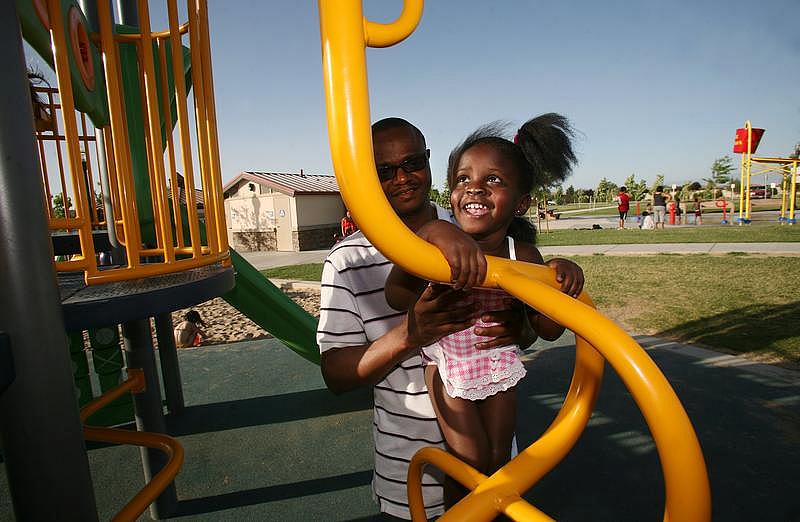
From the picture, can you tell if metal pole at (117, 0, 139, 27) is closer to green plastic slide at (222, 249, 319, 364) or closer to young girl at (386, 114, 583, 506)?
green plastic slide at (222, 249, 319, 364)

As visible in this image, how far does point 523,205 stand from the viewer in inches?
63.2

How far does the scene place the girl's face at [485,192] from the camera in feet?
4.70

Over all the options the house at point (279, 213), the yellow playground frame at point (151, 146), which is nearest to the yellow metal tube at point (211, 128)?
the yellow playground frame at point (151, 146)

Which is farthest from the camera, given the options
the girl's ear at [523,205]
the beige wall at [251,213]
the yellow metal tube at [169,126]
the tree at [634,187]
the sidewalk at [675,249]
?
the tree at [634,187]

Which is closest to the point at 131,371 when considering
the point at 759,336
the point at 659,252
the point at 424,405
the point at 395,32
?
the point at 424,405

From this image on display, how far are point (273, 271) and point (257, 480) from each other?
9163mm

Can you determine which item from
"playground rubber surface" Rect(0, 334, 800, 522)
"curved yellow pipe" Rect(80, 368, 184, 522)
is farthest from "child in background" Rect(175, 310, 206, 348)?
"curved yellow pipe" Rect(80, 368, 184, 522)

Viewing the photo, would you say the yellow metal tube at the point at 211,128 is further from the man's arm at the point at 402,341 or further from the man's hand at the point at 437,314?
the man's hand at the point at 437,314

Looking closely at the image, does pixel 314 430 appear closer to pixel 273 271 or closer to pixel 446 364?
pixel 446 364

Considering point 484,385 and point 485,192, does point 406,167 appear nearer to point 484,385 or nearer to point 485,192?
point 485,192

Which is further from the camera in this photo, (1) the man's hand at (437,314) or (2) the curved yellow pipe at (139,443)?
(2) the curved yellow pipe at (139,443)

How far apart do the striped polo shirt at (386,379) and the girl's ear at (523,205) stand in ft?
1.68

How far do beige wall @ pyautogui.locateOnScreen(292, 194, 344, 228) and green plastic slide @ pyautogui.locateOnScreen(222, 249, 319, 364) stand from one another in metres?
15.2

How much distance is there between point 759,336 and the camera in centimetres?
437
